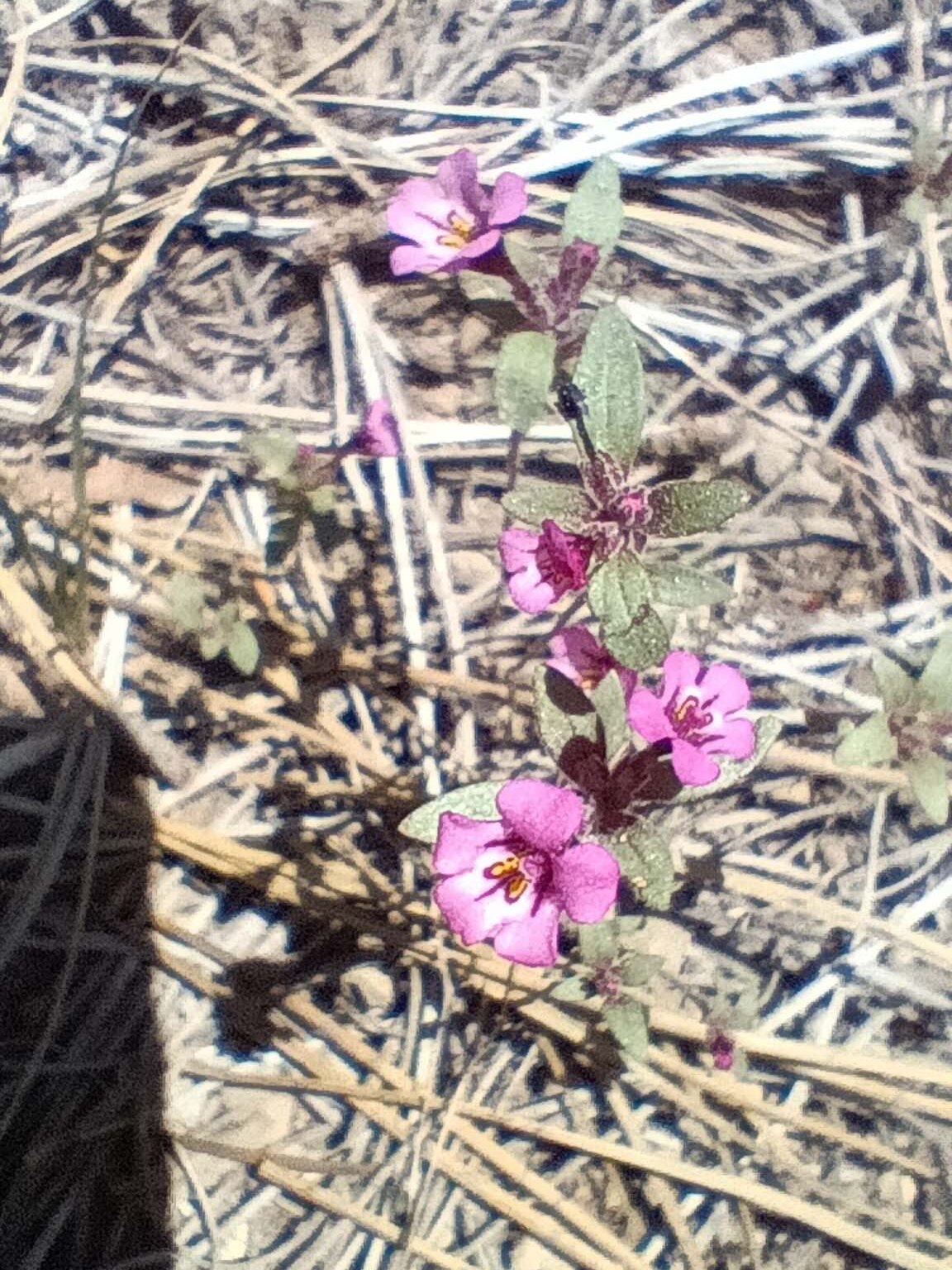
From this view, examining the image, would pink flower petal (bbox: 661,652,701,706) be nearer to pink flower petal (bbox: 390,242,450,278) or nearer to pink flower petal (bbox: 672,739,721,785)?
pink flower petal (bbox: 672,739,721,785)

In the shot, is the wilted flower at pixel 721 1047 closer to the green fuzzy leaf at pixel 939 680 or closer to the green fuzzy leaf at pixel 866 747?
the green fuzzy leaf at pixel 866 747

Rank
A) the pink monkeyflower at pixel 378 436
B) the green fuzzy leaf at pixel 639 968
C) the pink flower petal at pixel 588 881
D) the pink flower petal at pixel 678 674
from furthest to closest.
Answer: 1. the pink monkeyflower at pixel 378 436
2. the green fuzzy leaf at pixel 639 968
3. the pink flower petal at pixel 678 674
4. the pink flower petal at pixel 588 881

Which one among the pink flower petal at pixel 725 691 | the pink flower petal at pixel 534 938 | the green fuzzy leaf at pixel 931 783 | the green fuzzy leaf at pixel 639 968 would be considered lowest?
the green fuzzy leaf at pixel 639 968

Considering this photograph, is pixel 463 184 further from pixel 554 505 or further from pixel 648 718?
pixel 648 718

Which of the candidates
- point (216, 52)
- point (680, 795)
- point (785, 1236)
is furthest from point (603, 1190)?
point (216, 52)

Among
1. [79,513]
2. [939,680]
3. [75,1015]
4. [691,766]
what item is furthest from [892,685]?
[75,1015]

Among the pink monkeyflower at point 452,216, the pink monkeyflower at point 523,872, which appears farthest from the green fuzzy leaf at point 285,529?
the pink monkeyflower at point 523,872

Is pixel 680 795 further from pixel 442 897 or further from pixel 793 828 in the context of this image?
pixel 793 828
